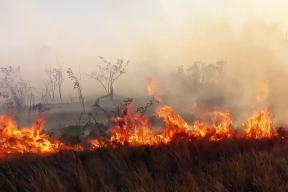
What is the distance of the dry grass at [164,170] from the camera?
21.8 feet

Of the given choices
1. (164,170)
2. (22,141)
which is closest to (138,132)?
(22,141)

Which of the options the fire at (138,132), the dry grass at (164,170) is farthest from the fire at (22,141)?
the dry grass at (164,170)

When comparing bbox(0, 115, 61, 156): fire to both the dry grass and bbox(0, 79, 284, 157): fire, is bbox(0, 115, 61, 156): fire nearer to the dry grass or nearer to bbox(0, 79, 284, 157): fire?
bbox(0, 79, 284, 157): fire

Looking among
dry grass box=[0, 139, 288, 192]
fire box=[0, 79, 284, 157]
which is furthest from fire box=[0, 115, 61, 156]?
dry grass box=[0, 139, 288, 192]

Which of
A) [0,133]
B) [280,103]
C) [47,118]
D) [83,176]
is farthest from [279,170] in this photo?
[47,118]

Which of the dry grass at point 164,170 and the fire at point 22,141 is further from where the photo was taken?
the fire at point 22,141

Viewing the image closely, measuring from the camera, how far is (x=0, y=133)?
14.9 meters

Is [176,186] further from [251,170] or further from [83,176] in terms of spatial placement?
[83,176]

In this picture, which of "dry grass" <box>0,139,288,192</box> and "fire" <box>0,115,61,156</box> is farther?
"fire" <box>0,115,61,156</box>

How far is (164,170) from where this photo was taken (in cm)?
836

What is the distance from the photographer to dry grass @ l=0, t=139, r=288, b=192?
21.8ft

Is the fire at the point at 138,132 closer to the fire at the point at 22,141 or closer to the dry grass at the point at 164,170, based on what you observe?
the fire at the point at 22,141

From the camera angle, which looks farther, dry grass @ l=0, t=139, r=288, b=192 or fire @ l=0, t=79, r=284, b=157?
fire @ l=0, t=79, r=284, b=157

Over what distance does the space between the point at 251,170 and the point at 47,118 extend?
43839mm
